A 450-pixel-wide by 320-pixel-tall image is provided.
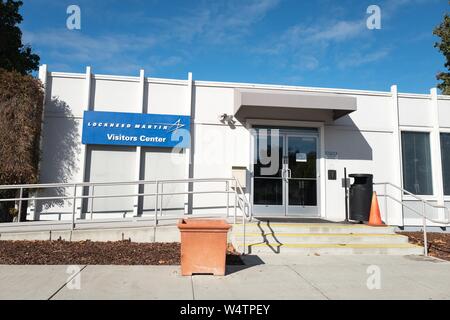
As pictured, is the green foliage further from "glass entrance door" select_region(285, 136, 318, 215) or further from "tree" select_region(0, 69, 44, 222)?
"glass entrance door" select_region(285, 136, 318, 215)

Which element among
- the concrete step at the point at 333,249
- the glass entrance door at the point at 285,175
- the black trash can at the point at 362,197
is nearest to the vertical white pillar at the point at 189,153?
the glass entrance door at the point at 285,175

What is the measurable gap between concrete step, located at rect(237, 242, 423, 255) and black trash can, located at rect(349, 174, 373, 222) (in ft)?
4.44

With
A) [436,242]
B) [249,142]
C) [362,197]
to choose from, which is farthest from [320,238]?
[249,142]

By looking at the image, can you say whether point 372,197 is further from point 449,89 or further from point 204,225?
point 449,89

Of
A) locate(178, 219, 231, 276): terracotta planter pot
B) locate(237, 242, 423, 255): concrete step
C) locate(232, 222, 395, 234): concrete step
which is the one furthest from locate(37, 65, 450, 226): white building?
locate(178, 219, 231, 276): terracotta planter pot

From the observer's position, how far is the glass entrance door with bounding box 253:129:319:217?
1103 cm

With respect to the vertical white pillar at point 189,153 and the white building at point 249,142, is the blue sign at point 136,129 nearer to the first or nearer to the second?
the white building at point 249,142

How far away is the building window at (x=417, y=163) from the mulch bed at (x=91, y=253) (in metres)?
6.86

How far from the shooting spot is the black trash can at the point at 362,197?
9.54 metres

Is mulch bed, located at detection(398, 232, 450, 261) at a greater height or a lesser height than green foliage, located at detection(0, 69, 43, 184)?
lesser

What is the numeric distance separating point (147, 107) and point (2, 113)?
12.3ft

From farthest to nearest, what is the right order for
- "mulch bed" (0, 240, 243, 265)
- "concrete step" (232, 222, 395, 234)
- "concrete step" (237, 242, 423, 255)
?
"concrete step" (232, 222, 395, 234)
"concrete step" (237, 242, 423, 255)
"mulch bed" (0, 240, 243, 265)
